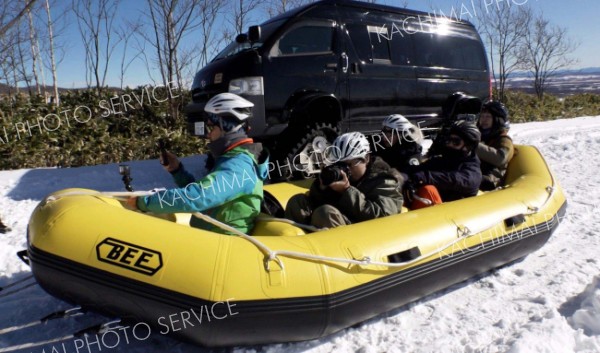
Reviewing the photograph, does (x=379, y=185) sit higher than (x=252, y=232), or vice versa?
(x=379, y=185)

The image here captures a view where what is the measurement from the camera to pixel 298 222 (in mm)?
3506

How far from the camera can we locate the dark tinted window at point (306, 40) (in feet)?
18.9

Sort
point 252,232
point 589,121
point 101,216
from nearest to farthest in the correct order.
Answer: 1. point 101,216
2. point 252,232
3. point 589,121

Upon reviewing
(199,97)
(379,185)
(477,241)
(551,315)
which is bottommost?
(551,315)

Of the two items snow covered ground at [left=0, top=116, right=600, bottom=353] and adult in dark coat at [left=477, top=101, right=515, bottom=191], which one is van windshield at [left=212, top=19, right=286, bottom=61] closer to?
adult in dark coat at [left=477, top=101, right=515, bottom=191]

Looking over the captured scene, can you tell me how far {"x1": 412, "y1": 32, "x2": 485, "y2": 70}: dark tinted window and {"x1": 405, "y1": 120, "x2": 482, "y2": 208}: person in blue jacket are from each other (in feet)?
10.4

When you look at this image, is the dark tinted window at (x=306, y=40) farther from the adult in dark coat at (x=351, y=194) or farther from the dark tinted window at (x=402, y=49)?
the adult in dark coat at (x=351, y=194)

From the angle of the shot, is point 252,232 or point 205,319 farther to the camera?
point 252,232

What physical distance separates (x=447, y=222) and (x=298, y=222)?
111cm

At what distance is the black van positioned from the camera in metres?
5.56

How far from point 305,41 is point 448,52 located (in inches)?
117

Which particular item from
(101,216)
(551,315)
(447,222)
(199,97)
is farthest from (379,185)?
(199,97)

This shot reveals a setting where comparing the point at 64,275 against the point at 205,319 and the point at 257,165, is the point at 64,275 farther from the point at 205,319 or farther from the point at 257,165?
the point at 257,165

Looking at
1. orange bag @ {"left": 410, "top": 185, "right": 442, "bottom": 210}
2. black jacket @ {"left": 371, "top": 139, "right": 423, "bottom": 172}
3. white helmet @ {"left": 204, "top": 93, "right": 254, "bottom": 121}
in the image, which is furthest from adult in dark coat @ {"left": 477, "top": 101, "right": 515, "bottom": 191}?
white helmet @ {"left": 204, "top": 93, "right": 254, "bottom": 121}
